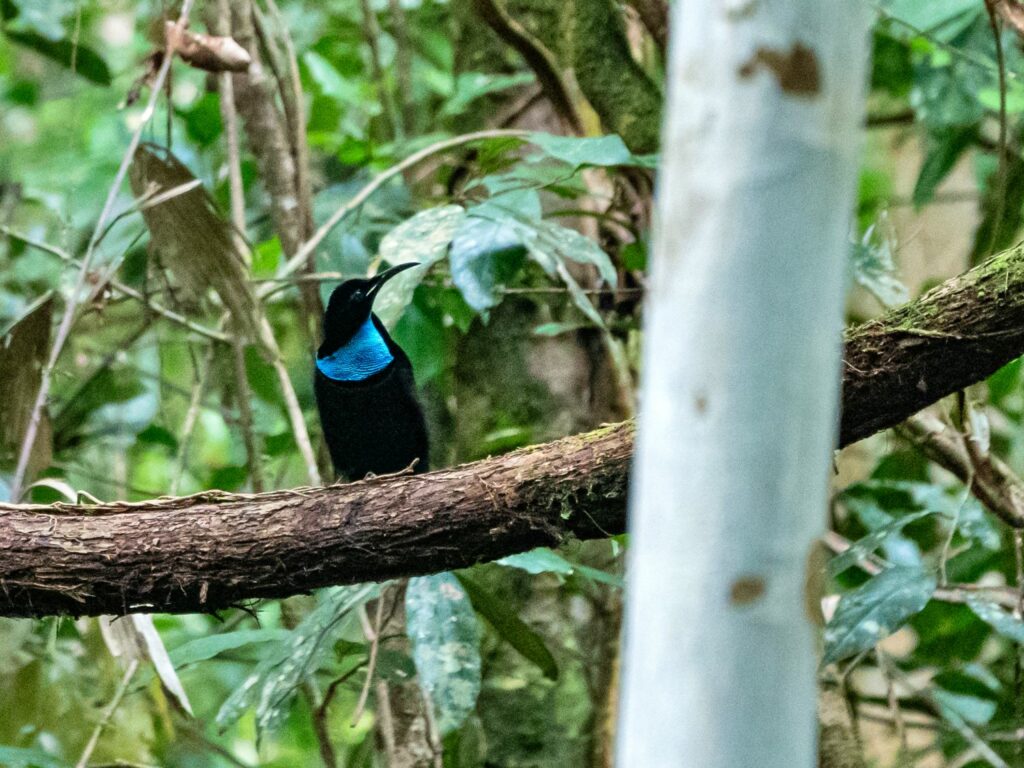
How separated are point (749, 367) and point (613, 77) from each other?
278cm

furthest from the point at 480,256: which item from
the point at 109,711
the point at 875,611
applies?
the point at 109,711

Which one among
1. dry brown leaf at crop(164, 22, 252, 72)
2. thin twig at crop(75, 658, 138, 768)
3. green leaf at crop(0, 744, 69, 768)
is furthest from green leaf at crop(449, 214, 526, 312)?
green leaf at crop(0, 744, 69, 768)

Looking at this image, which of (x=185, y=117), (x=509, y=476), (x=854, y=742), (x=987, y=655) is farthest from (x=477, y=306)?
(x=987, y=655)

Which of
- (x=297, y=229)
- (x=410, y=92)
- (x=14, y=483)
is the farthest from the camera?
(x=410, y=92)

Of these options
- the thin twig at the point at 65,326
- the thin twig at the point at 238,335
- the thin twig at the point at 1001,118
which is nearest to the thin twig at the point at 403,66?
the thin twig at the point at 238,335

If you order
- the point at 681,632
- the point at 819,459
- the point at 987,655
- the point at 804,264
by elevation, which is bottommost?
the point at 987,655

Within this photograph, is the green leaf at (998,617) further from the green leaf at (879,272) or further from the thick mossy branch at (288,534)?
the thick mossy branch at (288,534)

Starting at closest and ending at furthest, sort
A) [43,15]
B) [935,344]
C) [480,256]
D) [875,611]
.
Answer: [935,344] → [875,611] → [480,256] → [43,15]

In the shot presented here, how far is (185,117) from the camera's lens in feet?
12.5

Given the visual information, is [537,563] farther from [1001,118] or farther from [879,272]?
[1001,118]

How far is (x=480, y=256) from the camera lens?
272 centimetres

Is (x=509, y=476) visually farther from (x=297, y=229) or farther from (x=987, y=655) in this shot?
(x=987, y=655)

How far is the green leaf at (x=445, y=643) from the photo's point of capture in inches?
86.7

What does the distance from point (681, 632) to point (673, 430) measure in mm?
147
